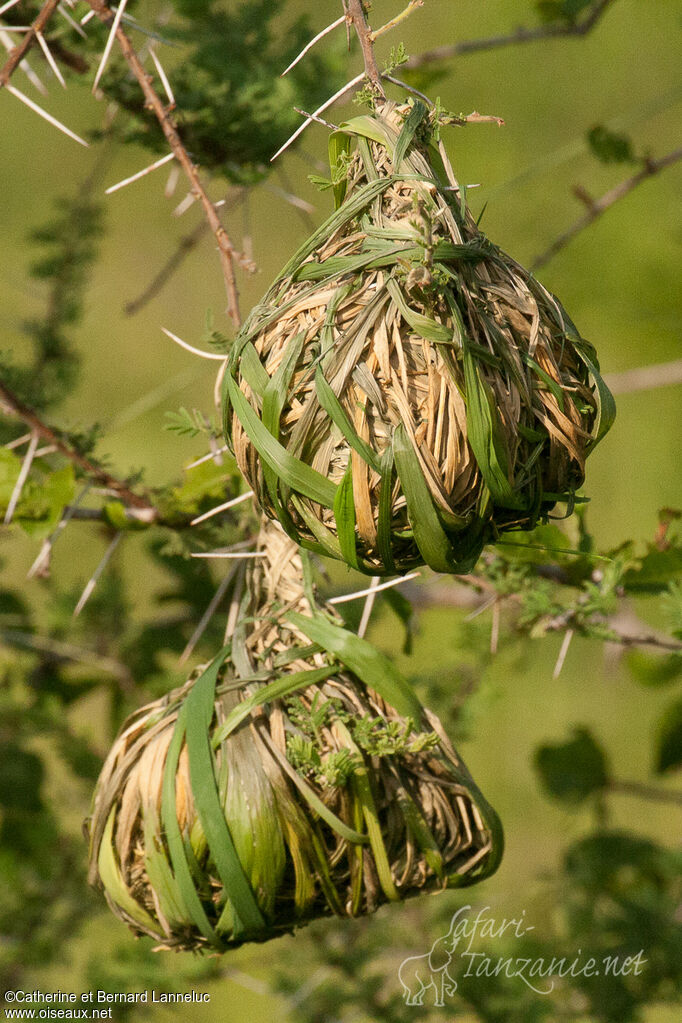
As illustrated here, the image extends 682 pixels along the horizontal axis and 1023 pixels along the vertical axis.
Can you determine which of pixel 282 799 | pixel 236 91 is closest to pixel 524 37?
pixel 236 91

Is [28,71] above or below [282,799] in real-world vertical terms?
above

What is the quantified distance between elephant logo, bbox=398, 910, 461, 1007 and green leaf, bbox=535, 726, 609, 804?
0.33 meters

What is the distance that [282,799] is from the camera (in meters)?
0.61

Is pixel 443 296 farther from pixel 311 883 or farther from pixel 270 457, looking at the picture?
pixel 311 883

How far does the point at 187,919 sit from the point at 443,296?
0.46 m

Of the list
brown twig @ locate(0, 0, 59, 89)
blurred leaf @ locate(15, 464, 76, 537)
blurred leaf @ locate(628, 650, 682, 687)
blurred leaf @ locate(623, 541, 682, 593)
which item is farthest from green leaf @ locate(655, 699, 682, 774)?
brown twig @ locate(0, 0, 59, 89)

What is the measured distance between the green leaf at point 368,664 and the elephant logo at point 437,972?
533 mm

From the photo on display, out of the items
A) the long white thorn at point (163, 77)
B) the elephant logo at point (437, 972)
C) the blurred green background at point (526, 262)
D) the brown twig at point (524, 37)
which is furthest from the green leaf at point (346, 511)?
the blurred green background at point (526, 262)

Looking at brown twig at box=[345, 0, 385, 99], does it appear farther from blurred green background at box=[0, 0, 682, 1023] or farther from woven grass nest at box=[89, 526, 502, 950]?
blurred green background at box=[0, 0, 682, 1023]

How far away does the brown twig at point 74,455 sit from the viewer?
0.77 m

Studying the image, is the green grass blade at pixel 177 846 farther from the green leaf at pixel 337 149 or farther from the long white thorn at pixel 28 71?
the long white thorn at pixel 28 71

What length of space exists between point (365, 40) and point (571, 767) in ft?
4.19

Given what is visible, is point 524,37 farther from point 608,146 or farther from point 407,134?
point 407,134

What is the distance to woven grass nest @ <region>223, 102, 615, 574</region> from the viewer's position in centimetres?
51
